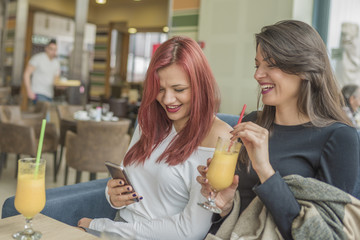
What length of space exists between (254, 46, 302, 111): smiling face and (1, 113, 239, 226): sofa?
0.69m

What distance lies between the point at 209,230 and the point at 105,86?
13403mm

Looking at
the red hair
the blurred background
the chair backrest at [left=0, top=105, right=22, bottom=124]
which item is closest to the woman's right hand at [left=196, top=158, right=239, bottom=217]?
the red hair

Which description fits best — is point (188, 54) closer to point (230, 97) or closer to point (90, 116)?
point (90, 116)

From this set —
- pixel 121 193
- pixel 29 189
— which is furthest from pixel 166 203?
pixel 29 189

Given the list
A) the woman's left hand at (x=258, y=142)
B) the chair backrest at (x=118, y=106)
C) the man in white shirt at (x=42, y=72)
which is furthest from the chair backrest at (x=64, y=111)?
the woman's left hand at (x=258, y=142)

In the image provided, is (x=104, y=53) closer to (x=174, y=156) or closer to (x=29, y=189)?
(x=174, y=156)

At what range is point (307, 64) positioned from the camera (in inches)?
60.1

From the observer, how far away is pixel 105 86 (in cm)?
1466

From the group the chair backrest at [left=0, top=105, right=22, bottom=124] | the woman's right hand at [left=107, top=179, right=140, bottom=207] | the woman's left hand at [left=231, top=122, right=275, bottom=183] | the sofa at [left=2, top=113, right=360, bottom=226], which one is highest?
the woman's left hand at [left=231, top=122, right=275, bottom=183]

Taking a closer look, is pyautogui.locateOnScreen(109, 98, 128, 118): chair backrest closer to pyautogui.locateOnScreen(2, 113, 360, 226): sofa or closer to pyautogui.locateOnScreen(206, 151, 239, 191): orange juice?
pyautogui.locateOnScreen(2, 113, 360, 226): sofa

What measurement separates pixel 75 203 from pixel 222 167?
94cm

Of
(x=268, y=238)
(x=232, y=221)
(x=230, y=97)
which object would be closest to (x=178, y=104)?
(x=232, y=221)

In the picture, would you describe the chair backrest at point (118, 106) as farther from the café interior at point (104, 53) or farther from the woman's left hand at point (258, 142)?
the woman's left hand at point (258, 142)

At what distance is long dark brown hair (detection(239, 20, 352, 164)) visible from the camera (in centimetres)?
153
